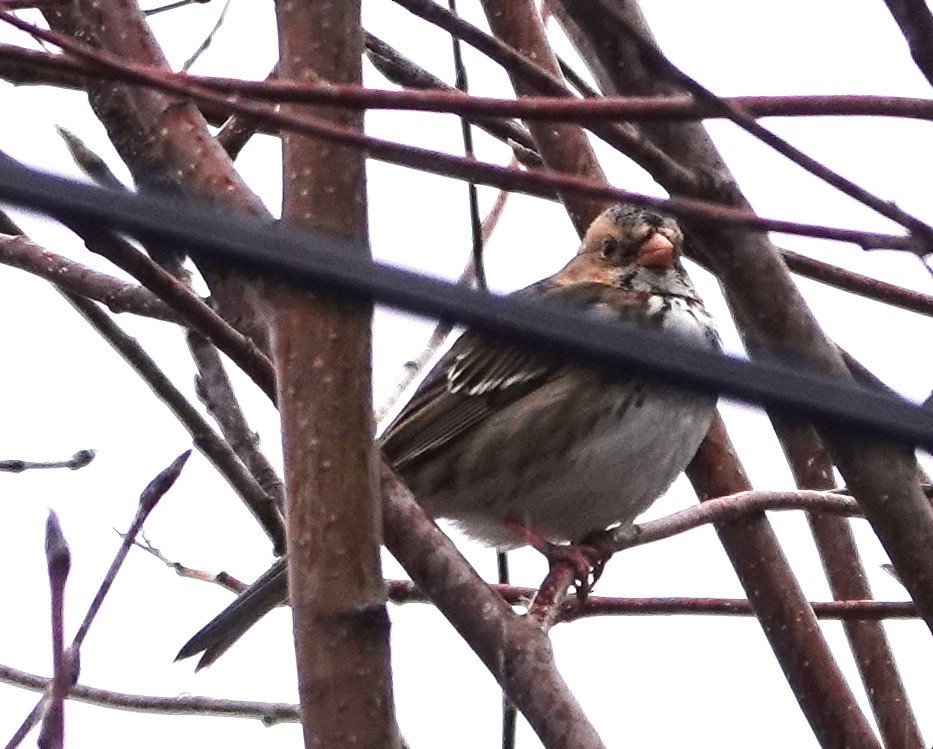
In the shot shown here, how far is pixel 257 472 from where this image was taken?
8.88 ft

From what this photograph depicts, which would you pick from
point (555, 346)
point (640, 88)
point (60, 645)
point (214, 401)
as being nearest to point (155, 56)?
point (214, 401)

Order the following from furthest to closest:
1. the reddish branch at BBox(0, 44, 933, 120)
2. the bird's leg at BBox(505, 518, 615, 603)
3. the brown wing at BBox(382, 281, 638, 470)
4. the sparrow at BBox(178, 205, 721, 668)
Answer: the brown wing at BBox(382, 281, 638, 470)
the sparrow at BBox(178, 205, 721, 668)
the bird's leg at BBox(505, 518, 615, 603)
the reddish branch at BBox(0, 44, 933, 120)

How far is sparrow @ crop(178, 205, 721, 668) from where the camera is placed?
3.59 m

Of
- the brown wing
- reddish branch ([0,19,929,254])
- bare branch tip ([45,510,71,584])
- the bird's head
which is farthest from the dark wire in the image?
the bird's head

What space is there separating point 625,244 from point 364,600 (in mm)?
2773

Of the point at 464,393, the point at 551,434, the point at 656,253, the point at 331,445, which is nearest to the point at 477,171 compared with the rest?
the point at 331,445

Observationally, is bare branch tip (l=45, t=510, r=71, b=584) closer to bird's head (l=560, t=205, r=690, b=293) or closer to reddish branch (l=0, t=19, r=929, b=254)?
reddish branch (l=0, t=19, r=929, b=254)

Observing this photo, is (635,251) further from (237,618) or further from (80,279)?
(80,279)

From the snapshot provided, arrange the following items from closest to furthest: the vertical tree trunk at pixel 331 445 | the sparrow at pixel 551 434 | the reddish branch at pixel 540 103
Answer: the reddish branch at pixel 540 103, the vertical tree trunk at pixel 331 445, the sparrow at pixel 551 434

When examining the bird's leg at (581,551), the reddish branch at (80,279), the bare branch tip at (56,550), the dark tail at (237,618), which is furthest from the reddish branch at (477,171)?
the dark tail at (237,618)

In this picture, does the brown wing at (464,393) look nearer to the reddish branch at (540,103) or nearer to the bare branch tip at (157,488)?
the bare branch tip at (157,488)

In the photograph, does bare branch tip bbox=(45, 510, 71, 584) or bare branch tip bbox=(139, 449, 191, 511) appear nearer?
bare branch tip bbox=(45, 510, 71, 584)

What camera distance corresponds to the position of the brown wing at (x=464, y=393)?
3957 millimetres

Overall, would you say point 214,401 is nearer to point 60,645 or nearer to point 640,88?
point 640,88
